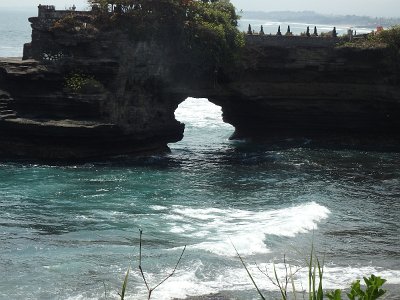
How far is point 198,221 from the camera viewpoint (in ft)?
73.8

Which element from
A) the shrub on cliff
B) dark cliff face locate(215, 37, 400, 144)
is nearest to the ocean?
dark cliff face locate(215, 37, 400, 144)

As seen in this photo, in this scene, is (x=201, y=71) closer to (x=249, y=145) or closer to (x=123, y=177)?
(x=249, y=145)

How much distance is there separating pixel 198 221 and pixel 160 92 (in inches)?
496

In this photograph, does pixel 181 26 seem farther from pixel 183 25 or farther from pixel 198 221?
pixel 198 221

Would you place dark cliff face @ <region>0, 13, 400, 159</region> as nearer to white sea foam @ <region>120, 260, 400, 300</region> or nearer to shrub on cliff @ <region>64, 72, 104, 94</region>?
shrub on cliff @ <region>64, 72, 104, 94</region>

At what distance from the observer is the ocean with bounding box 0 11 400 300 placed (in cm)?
1709

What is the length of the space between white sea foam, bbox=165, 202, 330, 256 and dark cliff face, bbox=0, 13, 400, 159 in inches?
349

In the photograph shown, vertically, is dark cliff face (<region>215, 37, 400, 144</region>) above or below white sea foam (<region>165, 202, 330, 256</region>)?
above

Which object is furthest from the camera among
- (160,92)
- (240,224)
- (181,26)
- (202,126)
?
(202,126)

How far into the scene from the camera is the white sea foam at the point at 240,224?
19906 millimetres

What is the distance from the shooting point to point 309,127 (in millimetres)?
37156

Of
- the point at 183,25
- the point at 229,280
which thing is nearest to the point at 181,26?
the point at 183,25

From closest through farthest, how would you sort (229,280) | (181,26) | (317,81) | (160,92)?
(229,280)
(181,26)
(160,92)
(317,81)

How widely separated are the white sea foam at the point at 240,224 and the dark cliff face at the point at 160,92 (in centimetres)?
886
